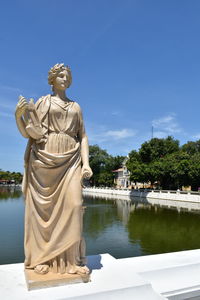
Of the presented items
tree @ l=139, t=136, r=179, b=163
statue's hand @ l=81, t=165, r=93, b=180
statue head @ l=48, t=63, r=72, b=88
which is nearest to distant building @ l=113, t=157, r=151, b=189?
tree @ l=139, t=136, r=179, b=163

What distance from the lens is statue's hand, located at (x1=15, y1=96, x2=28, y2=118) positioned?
11.3 feet

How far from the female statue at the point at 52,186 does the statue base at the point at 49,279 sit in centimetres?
7

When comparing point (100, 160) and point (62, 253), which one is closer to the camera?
point (62, 253)

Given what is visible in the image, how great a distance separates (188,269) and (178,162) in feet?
94.2

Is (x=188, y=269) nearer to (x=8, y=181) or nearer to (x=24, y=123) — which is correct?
(x=24, y=123)

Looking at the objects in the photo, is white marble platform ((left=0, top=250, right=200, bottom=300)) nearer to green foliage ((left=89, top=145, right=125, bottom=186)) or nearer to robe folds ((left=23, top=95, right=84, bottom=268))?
robe folds ((left=23, top=95, right=84, bottom=268))

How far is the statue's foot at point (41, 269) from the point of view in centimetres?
331

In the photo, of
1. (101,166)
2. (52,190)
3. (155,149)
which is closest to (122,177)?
(101,166)

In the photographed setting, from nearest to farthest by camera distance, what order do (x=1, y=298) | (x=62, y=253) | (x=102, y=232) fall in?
1. (x=1, y=298)
2. (x=62, y=253)
3. (x=102, y=232)

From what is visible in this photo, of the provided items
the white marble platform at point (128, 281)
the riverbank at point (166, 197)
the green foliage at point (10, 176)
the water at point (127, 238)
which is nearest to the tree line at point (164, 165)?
the riverbank at point (166, 197)

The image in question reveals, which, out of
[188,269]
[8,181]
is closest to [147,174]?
[188,269]

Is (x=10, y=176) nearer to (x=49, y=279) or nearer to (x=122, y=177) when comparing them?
(x=122, y=177)

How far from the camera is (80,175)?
3.65 m

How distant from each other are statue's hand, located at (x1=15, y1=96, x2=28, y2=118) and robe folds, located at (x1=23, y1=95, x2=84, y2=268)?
0.96 feet
